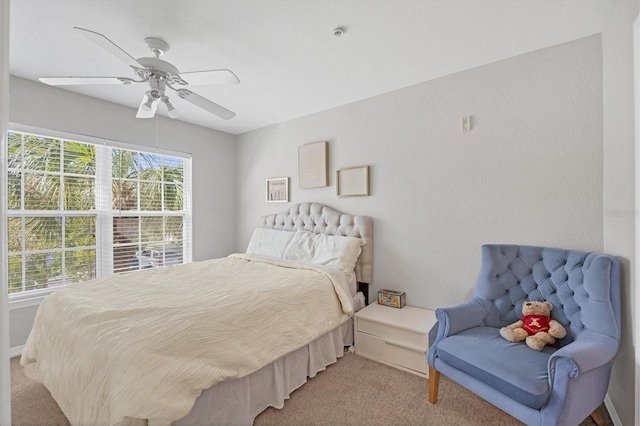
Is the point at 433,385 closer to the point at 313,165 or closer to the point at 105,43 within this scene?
the point at 313,165

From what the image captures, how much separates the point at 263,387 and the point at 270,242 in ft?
5.79

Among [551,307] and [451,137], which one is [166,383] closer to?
[551,307]

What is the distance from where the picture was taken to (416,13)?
5.81 feet

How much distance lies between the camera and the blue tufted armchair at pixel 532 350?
1366 mm

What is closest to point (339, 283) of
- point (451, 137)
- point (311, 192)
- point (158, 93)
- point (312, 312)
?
point (312, 312)

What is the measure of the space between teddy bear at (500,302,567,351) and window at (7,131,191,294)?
368cm

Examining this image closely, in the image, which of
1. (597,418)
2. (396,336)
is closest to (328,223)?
(396,336)

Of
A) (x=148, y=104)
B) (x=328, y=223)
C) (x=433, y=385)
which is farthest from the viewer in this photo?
(x=328, y=223)

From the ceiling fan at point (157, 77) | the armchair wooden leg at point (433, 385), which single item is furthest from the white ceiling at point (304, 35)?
the armchair wooden leg at point (433, 385)

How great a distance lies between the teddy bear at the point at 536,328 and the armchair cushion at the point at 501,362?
0.13 ft

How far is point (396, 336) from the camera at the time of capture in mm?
2334

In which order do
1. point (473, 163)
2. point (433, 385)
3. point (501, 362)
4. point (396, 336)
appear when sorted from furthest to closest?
point (473, 163) < point (396, 336) < point (433, 385) < point (501, 362)

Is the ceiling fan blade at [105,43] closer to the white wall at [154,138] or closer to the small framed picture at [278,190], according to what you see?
the white wall at [154,138]

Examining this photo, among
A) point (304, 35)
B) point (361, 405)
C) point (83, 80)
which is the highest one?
point (304, 35)
